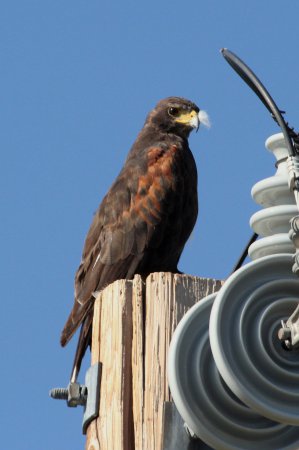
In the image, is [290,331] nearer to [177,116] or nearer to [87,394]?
[87,394]

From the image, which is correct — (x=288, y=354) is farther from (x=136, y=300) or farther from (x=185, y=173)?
(x=185, y=173)

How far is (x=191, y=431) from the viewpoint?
3.18 meters

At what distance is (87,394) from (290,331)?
93 cm

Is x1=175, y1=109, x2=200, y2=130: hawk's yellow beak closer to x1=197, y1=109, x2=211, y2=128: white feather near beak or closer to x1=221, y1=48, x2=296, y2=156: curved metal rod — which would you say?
x1=197, y1=109, x2=211, y2=128: white feather near beak

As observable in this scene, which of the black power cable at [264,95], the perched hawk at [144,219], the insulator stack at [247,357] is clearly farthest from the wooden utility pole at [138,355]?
the perched hawk at [144,219]

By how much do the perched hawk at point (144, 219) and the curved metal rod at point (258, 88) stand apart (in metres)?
2.86

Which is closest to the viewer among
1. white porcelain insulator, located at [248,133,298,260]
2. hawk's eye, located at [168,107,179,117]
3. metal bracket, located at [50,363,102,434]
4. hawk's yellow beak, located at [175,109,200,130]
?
white porcelain insulator, located at [248,133,298,260]

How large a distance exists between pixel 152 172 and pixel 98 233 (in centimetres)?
54

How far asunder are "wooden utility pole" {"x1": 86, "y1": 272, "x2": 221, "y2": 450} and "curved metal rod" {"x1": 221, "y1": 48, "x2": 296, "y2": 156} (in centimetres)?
62

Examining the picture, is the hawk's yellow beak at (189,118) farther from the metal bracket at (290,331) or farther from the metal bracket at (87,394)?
the metal bracket at (290,331)

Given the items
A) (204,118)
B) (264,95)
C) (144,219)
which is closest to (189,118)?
(204,118)

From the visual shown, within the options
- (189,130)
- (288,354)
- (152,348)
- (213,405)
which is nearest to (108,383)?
(152,348)

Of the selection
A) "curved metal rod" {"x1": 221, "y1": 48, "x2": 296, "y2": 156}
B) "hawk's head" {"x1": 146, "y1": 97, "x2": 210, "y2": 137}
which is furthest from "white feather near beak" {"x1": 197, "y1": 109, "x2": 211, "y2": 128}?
"curved metal rod" {"x1": 221, "y1": 48, "x2": 296, "y2": 156}

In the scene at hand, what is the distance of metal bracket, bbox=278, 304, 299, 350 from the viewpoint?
2.94 metres
